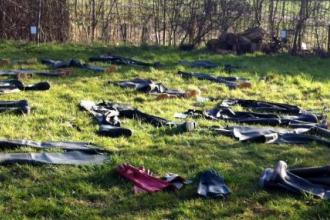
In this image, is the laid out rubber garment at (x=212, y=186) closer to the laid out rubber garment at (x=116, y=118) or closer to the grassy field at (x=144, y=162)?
the grassy field at (x=144, y=162)

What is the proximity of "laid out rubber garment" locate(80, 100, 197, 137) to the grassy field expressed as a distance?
13 centimetres

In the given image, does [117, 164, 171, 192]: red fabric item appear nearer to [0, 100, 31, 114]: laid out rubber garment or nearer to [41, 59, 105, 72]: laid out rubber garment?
[0, 100, 31, 114]: laid out rubber garment

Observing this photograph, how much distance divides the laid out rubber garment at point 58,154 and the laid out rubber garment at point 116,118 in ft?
1.93

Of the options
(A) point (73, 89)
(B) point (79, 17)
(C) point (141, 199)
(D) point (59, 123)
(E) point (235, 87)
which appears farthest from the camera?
(B) point (79, 17)

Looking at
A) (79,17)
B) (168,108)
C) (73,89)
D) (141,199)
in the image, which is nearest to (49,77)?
(73,89)

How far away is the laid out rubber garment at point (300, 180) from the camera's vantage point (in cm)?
516

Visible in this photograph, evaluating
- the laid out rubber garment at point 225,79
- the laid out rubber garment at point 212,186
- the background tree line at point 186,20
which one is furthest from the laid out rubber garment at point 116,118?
the background tree line at point 186,20

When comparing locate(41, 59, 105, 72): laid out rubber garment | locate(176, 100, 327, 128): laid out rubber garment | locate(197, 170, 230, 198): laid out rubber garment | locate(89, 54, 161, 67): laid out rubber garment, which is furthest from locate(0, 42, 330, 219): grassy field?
locate(89, 54, 161, 67): laid out rubber garment

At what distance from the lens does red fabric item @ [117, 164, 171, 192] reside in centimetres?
515

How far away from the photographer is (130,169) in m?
5.41

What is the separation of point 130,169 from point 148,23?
34.5ft

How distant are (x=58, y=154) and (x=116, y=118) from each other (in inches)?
67.0

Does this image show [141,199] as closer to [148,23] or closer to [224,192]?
[224,192]

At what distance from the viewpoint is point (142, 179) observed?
5.28 metres
